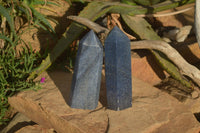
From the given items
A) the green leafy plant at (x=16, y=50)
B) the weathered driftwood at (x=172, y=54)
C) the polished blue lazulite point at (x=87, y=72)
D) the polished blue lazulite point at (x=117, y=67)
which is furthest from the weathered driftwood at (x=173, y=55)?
the green leafy plant at (x=16, y=50)

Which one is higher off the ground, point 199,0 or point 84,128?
point 199,0

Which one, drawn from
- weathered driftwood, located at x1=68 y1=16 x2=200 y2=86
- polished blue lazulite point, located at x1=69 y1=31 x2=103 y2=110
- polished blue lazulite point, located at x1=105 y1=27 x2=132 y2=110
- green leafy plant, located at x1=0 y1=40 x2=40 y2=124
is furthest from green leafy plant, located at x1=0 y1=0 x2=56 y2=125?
weathered driftwood, located at x1=68 y1=16 x2=200 y2=86

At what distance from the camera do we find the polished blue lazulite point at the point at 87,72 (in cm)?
158

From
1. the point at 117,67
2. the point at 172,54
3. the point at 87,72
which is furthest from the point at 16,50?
the point at 172,54

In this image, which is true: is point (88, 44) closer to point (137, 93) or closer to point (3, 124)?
point (137, 93)

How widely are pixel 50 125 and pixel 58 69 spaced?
2.33ft

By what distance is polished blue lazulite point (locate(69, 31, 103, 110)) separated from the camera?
62.1 inches

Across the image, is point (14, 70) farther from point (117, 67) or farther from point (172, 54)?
point (172, 54)

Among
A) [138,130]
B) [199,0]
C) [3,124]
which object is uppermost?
[199,0]

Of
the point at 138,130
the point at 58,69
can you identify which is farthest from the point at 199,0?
the point at 58,69

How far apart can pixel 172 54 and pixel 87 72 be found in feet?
2.62

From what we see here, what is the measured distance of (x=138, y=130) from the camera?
1514 millimetres

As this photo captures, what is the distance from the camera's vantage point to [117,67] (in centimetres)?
160

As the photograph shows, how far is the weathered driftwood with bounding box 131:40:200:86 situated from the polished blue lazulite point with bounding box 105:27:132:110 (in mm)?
451
